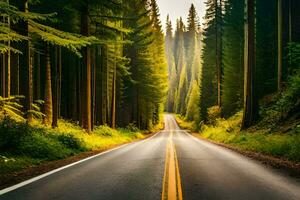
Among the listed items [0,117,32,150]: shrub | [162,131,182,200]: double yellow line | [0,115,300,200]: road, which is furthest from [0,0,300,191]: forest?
[162,131,182,200]: double yellow line

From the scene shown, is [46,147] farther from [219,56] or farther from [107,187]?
[219,56]

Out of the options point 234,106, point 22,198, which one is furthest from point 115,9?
point 234,106

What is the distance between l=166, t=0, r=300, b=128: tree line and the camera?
2689 centimetres

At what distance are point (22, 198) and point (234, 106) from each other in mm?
41842

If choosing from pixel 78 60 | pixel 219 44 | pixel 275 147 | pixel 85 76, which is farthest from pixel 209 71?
pixel 275 147

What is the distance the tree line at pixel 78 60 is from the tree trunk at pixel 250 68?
27.5ft

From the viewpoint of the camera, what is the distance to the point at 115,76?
129 ft

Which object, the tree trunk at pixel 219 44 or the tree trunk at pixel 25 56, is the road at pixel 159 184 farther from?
the tree trunk at pixel 219 44

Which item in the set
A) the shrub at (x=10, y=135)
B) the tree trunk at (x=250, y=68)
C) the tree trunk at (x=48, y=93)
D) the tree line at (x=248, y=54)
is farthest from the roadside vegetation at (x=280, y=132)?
the tree trunk at (x=48, y=93)

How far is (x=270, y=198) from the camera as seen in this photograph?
7.09 m

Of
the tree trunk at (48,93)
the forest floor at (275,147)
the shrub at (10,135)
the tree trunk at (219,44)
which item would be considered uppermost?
the tree trunk at (219,44)

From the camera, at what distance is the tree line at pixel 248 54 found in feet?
88.2

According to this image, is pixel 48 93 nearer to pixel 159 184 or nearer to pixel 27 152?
pixel 27 152

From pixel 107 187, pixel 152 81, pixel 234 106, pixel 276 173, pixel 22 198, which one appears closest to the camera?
pixel 22 198
